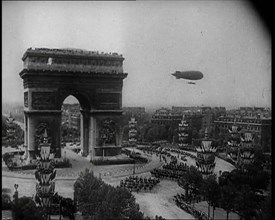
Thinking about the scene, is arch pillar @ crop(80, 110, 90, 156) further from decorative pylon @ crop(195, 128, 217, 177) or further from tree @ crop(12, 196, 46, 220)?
tree @ crop(12, 196, 46, 220)

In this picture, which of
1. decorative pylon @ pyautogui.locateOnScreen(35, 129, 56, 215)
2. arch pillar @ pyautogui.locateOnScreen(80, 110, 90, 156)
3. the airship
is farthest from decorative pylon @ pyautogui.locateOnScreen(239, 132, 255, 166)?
arch pillar @ pyautogui.locateOnScreen(80, 110, 90, 156)

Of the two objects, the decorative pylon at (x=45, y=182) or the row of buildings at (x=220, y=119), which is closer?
the decorative pylon at (x=45, y=182)

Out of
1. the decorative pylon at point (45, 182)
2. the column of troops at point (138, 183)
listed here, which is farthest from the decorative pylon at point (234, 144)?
the decorative pylon at point (45, 182)

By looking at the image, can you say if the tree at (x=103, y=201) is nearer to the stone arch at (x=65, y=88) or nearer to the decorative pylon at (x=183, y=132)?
the stone arch at (x=65, y=88)

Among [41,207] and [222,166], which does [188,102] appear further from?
[41,207]

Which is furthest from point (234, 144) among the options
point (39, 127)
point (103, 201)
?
point (103, 201)

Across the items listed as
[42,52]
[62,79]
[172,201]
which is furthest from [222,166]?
[42,52]
